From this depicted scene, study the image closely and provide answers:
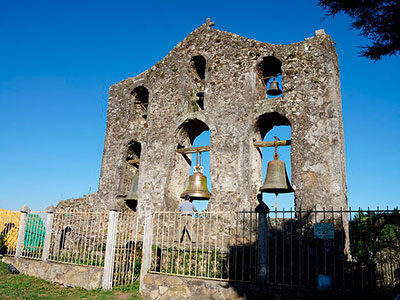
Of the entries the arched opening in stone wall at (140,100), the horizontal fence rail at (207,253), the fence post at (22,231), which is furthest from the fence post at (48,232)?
the arched opening in stone wall at (140,100)

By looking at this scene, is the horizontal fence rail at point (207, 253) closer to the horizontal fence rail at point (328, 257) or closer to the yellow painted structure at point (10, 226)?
the horizontal fence rail at point (328, 257)

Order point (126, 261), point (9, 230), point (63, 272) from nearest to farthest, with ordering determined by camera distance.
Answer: point (126, 261)
point (63, 272)
point (9, 230)

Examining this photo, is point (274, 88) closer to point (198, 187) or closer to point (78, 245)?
point (198, 187)

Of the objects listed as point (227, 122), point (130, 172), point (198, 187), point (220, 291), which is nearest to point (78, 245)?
point (198, 187)

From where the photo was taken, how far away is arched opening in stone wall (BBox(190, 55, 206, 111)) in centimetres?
1295

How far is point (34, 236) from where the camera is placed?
11.4m

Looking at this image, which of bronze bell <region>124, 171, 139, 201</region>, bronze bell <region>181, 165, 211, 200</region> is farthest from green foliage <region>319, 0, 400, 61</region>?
bronze bell <region>124, 171, 139, 201</region>

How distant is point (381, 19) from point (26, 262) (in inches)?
443

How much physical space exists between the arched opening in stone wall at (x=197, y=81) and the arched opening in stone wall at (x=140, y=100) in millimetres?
2218

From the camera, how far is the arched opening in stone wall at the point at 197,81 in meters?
13.0

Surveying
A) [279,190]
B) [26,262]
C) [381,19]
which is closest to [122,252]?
[26,262]

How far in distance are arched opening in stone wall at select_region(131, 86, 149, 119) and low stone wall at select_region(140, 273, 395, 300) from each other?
781 cm

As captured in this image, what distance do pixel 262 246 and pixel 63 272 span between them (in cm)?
580

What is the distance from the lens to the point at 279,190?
951cm
